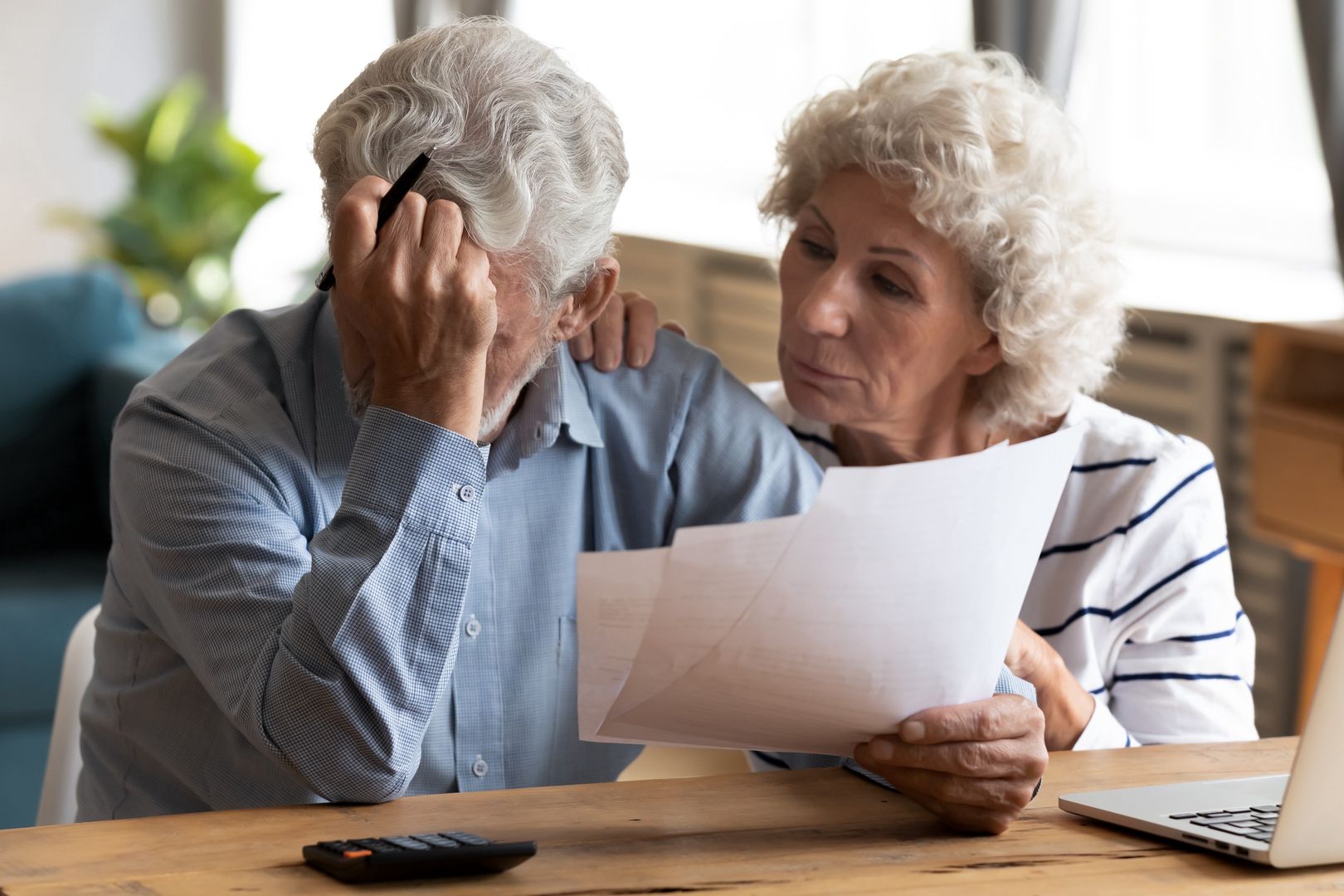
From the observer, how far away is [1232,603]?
1.66 metres

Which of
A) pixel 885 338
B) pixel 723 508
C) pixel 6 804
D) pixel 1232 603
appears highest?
pixel 885 338

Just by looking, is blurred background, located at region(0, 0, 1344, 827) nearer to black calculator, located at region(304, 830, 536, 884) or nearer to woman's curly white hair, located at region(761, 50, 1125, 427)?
woman's curly white hair, located at region(761, 50, 1125, 427)

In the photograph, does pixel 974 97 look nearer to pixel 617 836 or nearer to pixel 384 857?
pixel 617 836

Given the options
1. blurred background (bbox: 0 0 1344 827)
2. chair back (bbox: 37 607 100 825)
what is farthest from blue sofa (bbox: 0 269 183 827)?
chair back (bbox: 37 607 100 825)

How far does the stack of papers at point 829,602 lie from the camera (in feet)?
2.93

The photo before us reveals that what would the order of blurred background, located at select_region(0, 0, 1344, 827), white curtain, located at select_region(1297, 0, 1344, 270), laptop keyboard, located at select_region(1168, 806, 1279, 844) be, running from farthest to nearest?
blurred background, located at select_region(0, 0, 1344, 827)
white curtain, located at select_region(1297, 0, 1344, 270)
laptop keyboard, located at select_region(1168, 806, 1279, 844)

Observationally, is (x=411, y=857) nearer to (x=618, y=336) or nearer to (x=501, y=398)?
(x=501, y=398)

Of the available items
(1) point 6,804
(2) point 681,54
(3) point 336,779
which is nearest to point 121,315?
(1) point 6,804

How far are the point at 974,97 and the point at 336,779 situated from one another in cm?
103

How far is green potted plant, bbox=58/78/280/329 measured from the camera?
5801 mm

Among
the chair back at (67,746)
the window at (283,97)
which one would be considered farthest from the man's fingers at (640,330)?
the window at (283,97)

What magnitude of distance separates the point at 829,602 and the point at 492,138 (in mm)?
512

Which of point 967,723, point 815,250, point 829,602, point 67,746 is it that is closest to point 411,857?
point 829,602

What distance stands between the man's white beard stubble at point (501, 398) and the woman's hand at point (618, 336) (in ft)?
0.30
